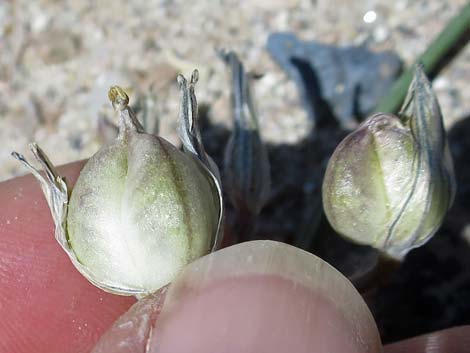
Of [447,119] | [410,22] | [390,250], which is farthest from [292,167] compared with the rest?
[390,250]

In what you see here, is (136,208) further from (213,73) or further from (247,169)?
(213,73)

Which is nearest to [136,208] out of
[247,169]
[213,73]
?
[247,169]

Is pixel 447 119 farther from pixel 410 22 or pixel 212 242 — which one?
pixel 212 242

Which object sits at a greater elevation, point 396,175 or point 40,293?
point 396,175

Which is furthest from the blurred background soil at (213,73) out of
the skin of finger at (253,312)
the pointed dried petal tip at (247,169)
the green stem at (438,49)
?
the skin of finger at (253,312)

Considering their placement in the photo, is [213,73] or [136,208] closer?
[136,208]
